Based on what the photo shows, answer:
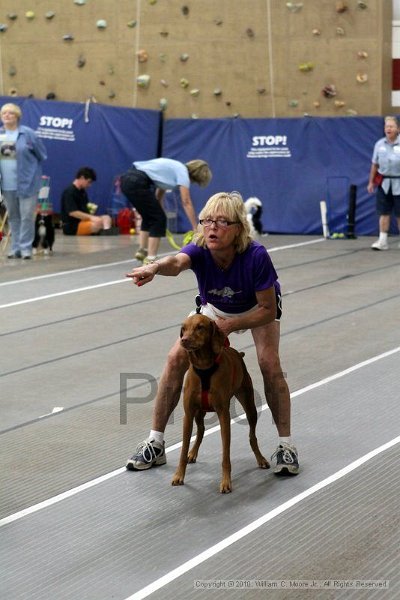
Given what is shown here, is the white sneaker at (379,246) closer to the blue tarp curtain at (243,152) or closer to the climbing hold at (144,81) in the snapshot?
the blue tarp curtain at (243,152)

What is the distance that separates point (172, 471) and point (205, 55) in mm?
15739

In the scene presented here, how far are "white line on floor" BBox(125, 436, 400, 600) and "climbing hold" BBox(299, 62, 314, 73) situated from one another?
14445mm

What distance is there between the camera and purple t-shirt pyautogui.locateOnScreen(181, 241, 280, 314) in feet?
20.4

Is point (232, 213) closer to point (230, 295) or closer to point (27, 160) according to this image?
point (230, 295)

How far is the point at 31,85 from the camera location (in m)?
22.7

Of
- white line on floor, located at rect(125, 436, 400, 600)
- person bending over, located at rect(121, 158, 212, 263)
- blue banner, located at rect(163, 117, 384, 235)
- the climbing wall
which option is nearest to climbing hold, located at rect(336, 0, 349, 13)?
the climbing wall

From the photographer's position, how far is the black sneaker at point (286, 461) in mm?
6387

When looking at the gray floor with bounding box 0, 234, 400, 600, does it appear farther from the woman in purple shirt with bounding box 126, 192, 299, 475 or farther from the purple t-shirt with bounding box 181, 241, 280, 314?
the purple t-shirt with bounding box 181, 241, 280, 314

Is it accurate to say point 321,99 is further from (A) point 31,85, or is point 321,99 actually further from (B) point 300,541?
(B) point 300,541

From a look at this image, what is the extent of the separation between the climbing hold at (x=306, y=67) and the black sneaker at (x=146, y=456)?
1503 cm

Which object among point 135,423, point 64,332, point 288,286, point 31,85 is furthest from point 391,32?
point 135,423

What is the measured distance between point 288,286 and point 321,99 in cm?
795

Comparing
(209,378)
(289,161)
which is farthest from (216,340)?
(289,161)

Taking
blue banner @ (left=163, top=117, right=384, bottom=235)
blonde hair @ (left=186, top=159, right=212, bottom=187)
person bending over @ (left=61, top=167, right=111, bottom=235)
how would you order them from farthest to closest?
blue banner @ (left=163, top=117, right=384, bottom=235) < person bending over @ (left=61, top=167, right=111, bottom=235) < blonde hair @ (left=186, top=159, right=212, bottom=187)
